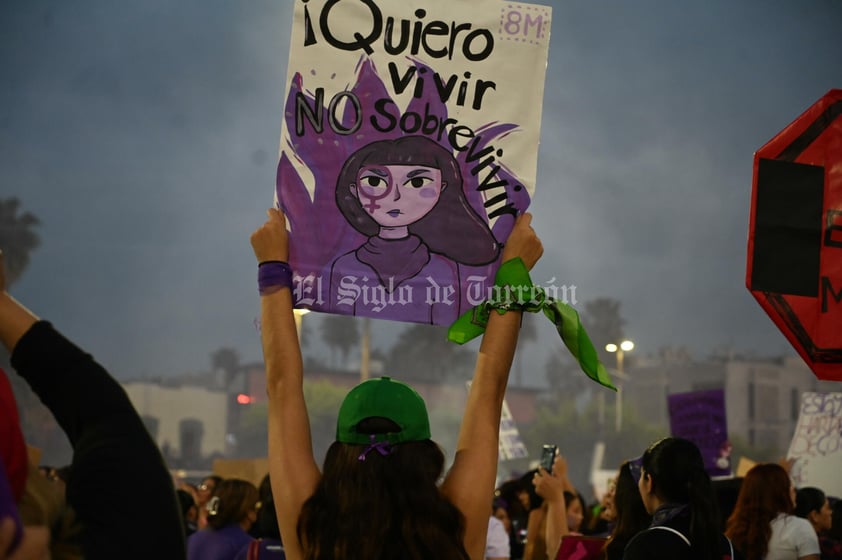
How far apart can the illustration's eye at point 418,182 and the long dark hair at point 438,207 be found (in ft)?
0.17

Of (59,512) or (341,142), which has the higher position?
(341,142)

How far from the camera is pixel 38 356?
1.77 m

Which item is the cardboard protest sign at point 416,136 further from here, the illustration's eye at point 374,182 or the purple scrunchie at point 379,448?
the purple scrunchie at point 379,448

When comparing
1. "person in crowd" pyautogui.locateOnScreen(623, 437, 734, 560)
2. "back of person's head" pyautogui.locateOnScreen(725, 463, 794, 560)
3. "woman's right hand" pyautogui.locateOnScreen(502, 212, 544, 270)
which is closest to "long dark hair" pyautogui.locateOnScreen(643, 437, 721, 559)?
"person in crowd" pyautogui.locateOnScreen(623, 437, 734, 560)

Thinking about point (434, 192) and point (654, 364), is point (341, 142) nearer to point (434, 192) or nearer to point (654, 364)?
point (434, 192)

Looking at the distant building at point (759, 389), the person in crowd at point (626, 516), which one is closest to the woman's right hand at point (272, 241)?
the person in crowd at point (626, 516)

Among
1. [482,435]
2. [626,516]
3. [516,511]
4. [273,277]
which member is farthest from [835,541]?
[273,277]

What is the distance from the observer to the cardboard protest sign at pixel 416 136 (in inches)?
147

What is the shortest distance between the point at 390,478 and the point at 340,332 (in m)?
109

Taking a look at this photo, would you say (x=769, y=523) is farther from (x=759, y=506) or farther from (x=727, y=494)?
(x=727, y=494)

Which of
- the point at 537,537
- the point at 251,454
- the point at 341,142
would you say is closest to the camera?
the point at 341,142

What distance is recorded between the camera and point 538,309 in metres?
3.02

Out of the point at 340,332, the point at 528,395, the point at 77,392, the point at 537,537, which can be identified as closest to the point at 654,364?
the point at 528,395

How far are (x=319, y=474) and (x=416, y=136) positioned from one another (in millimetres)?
1546
